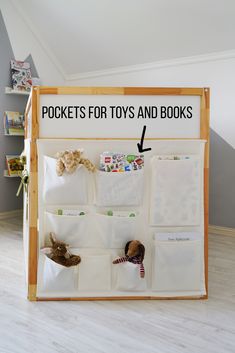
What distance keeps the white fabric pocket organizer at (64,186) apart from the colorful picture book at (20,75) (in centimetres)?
230

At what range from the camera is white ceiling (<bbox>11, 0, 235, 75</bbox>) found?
9.71 ft

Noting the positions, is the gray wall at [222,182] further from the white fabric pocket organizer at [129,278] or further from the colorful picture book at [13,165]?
the colorful picture book at [13,165]

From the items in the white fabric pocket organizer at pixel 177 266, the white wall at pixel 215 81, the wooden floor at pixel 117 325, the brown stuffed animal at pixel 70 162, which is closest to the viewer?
the wooden floor at pixel 117 325

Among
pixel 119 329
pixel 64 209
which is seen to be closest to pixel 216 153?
pixel 64 209

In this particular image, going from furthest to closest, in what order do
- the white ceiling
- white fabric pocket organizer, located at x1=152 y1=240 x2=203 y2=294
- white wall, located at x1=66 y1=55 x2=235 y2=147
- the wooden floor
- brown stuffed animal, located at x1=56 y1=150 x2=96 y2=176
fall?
white wall, located at x1=66 y1=55 x2=235 y2=147 < the white ceiling < white fabric pocket organizer, located at x1=152 y1=240 x2=203 y2=294 < brown stuffed animal, located at x1=56 y1=150 x2=96 y2=176 < the wooden floor

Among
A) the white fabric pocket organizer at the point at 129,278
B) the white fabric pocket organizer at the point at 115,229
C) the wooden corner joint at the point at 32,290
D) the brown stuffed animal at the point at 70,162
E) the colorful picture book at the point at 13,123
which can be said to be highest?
the colorful picture book at the point at 13,123

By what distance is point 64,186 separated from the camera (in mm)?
1793

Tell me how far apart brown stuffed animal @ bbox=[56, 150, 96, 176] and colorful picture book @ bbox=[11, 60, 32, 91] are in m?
2.34

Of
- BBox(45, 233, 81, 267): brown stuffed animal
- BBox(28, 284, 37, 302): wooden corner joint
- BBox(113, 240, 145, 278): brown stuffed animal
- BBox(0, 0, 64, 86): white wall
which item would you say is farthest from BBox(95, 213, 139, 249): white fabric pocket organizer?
BBox(0, 0, 64, 86): white wall

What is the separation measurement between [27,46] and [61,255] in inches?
115

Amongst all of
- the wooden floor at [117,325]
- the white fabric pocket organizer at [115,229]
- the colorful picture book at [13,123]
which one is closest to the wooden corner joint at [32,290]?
the wooden floor at [117,325]

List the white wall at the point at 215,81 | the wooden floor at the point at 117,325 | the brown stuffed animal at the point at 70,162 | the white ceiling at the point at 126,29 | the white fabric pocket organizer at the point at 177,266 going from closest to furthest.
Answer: the wooden floor at the point at 117,325
the brown stuffed animal at the point at 70,162
the white fabric pocket organizer at the point at 177,266
the white ceiling at the point at 126,29
the white wall at the point at 215,81

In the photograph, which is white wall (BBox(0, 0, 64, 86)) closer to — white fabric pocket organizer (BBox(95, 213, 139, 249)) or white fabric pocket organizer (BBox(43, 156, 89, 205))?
white fabric pocket organizer (BBox(43, 156, 89, 205))

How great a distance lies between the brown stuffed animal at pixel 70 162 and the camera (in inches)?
68.6
